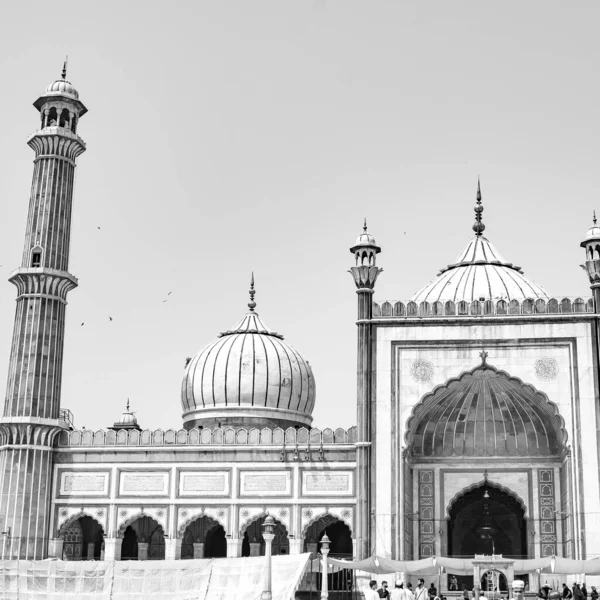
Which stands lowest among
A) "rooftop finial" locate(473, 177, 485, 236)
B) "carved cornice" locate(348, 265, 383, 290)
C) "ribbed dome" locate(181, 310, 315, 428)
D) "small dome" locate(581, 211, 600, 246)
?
"ribbed dome" locate(181, 310, 315, 428)

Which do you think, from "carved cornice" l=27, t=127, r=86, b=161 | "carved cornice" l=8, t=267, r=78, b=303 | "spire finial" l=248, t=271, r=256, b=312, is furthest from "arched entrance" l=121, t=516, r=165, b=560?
"carved cornice" l=27, t=127, r=86, b=161

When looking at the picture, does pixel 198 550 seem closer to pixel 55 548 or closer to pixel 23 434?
pixel 55 548

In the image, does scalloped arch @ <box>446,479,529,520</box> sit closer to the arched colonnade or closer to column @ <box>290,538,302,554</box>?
the arched colonnade

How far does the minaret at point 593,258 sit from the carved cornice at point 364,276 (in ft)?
17.0

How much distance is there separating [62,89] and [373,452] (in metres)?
13.5

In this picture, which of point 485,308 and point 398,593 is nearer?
point 398,593

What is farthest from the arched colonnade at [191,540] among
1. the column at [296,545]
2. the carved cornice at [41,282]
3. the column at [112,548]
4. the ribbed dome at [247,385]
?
the carved cornice at [41,282]

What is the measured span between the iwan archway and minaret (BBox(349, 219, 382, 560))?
1.38 m

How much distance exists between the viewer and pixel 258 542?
29500 millimetres

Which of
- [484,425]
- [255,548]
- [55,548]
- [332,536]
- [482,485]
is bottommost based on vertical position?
[55,548]

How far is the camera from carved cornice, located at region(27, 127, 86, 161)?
3020 centimetres

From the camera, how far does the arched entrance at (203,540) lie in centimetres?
2930

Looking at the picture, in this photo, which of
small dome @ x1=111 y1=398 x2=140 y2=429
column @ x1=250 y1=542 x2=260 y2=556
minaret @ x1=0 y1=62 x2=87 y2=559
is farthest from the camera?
small dome @ x1=111 y1=398 x2=140 y2=429

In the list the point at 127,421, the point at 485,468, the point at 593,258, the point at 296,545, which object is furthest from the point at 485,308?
the point at 127,421
